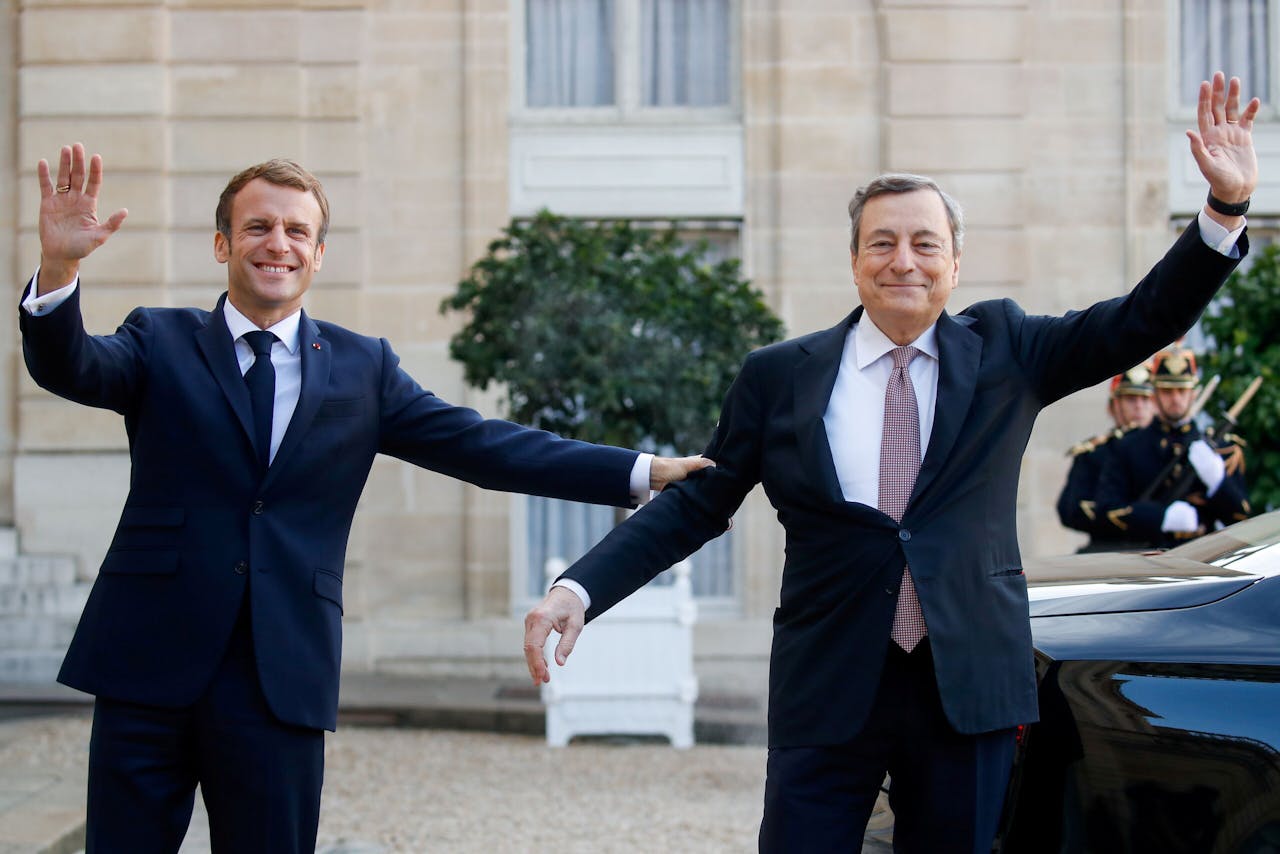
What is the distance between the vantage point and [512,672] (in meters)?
11.1

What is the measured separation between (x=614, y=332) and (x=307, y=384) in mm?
4831

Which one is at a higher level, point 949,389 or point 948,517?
point 949,389

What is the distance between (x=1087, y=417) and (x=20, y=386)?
7602mm

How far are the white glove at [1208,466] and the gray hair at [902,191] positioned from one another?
484 centimetres

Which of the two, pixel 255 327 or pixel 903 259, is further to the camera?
pixel 255 327

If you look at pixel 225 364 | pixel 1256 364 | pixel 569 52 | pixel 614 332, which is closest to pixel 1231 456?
pixel 1256 364

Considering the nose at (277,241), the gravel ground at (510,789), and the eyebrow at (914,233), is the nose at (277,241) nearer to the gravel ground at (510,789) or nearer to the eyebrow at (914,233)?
the eyebrow at (914,233)

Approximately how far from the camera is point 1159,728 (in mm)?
3221

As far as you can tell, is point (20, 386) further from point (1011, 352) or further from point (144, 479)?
point (1011, 352)

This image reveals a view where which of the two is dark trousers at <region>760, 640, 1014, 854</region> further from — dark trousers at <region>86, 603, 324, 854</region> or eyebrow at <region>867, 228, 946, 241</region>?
dark trousers at <region>86, 603, 324, 854</region>

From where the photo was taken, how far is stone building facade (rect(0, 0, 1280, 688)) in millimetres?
11148

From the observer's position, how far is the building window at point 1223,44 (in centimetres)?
1195

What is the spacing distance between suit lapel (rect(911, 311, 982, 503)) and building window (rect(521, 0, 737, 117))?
28.3 ft

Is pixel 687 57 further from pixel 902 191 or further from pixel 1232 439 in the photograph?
pixel 902 191
